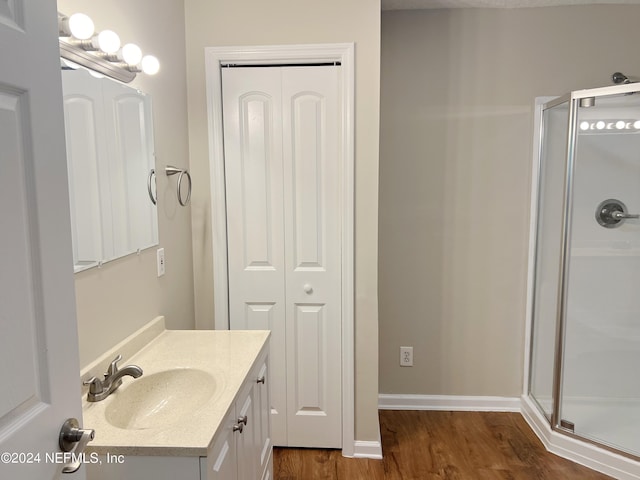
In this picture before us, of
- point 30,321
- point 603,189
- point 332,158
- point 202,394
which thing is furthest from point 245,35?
point 603,189

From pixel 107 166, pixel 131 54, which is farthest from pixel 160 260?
pixel 131 54

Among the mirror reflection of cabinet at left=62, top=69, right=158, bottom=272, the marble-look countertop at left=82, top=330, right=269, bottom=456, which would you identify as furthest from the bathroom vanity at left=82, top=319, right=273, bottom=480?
the mirror reflection of cabinet at left=62, top=69, right=158, bottom=272

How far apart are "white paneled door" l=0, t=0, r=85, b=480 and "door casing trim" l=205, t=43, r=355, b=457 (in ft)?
4.74

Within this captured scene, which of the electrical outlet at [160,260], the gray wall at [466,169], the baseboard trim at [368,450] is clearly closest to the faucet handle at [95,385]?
the electrical outlet at [160,260]

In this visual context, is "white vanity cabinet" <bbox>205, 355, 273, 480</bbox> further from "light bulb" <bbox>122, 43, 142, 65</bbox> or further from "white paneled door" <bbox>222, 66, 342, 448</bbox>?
"light bulb" <bbox>122, 43, 142, 65</bbox>

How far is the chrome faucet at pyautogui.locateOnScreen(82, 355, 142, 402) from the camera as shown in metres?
1.38

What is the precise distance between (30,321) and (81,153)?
0.72 m

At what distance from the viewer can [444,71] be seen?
2.78 m

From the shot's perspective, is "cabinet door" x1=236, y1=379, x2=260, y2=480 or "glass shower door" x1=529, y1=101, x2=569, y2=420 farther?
"glass shower door" x1=529, y1=101, x2=569, y2=420

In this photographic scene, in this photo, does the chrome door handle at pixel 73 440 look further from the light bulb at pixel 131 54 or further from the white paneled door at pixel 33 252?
the light bulb at pixel 131 54

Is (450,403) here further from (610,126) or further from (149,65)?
(149,65)

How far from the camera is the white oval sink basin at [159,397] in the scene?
55.8 inches

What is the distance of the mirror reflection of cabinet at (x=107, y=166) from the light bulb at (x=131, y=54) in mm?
88

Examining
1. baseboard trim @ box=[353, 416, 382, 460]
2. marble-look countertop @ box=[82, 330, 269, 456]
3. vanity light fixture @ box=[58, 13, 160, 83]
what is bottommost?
baseboard trim @ box=[353, 416, 382, 460]
